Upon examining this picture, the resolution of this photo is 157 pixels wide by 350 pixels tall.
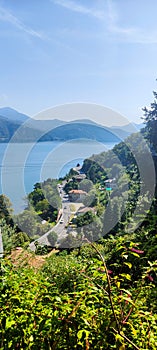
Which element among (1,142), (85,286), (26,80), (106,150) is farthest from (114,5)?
(85,286)

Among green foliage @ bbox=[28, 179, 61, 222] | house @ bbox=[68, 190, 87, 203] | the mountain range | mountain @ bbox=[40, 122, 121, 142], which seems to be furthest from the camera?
house @ bbox=[68, 190, 87, 203]

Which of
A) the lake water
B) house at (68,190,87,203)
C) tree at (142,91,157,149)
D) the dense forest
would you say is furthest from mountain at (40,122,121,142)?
the dense forest

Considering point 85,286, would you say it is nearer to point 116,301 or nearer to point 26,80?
point 116,301

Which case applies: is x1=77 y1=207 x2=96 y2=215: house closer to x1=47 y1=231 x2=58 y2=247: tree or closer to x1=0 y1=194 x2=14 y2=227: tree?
x1=47 y1=231 x2=58 y2=247: tree

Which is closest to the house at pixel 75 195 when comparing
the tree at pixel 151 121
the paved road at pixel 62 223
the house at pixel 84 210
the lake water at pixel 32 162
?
the paved road at pixel 62 223

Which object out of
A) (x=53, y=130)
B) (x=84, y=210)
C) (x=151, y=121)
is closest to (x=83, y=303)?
(x=53, y=130)

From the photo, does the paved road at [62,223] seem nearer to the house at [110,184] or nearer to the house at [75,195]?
the house at [75,195]
